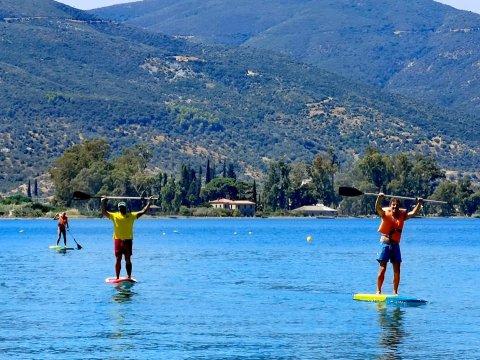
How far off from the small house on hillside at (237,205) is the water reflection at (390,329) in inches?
5941

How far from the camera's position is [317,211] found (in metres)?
183

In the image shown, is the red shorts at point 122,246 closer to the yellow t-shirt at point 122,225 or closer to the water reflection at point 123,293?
the yellow t-shirt at point 122,225

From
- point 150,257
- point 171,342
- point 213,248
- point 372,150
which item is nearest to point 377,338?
point 171,342

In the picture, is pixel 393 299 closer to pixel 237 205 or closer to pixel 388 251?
pixel 388 251

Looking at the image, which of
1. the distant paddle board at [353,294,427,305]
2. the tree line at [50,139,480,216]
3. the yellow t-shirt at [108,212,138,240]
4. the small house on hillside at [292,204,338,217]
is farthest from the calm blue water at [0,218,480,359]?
the small house on hillside at [292,204,338,217]

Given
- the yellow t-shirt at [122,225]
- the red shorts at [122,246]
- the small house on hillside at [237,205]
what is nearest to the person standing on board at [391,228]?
the yellow t-shirt at [122,225]

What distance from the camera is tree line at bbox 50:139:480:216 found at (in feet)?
538

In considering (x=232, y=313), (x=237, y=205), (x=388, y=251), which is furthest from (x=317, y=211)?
(x=232, y=313)

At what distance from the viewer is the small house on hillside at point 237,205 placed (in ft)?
596

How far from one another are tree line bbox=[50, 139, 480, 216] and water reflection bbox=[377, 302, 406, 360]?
12873 centimetres

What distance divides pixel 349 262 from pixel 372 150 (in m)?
130

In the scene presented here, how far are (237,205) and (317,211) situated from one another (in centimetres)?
1089

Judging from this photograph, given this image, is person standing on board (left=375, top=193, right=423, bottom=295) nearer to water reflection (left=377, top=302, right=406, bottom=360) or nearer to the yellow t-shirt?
water reflection (left=377, top=302, right=406, bottom=360)

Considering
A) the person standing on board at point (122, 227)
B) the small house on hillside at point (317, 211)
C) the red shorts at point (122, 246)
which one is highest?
the person standing on board at point (122, 227)
